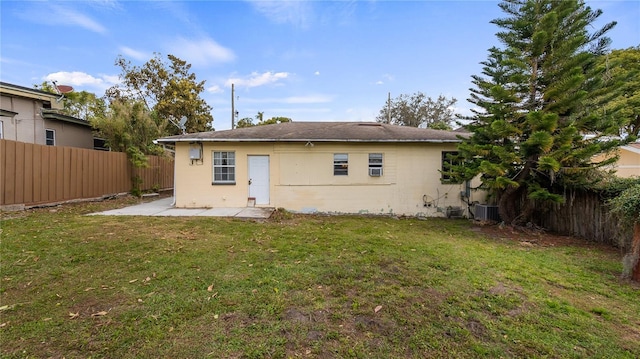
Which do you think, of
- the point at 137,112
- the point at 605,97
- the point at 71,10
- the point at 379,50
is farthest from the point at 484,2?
the point at 137,112

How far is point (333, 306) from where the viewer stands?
312 centimetres

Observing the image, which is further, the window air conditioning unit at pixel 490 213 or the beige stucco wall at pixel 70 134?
the beige stucco wall at pixel 70 134

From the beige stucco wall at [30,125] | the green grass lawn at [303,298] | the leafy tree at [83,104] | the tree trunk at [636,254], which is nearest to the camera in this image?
the green grass lawn at [303,298]

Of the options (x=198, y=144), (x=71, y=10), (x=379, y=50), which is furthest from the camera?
(x=379, y=50)

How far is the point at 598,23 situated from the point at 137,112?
712 inches

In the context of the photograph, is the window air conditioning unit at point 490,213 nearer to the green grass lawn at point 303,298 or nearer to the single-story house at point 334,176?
the single-story house at point 334,176

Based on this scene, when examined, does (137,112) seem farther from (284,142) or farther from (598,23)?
(598,23)

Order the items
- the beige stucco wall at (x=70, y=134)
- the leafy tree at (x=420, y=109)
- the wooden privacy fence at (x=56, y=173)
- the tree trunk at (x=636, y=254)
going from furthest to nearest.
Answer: the leafy tree at (x=420, y=109) < the beige stucco wall at (x=70, y=134) < the wooden privacy fence at (x=56, y=173) < the tree trunk at (x=636, y=254)

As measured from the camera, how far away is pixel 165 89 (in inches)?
873

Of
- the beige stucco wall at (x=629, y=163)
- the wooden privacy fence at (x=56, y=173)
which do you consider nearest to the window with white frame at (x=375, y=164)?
the wooden privacy fence at (x=56, y=173)

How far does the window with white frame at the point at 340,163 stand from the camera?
10.1 m

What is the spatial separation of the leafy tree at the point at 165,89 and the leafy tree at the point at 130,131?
722 cm

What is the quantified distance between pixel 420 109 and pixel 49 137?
31463 millimetres

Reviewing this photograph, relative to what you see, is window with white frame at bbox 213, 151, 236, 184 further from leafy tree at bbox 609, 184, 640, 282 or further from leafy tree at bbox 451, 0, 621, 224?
leafy tree at bbox 609, 184, 640, 282
